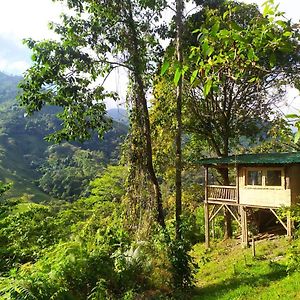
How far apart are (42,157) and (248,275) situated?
114055 mm

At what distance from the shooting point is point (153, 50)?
1261 cm

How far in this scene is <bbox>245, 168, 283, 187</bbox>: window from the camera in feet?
61.5

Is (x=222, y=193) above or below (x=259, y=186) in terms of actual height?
below

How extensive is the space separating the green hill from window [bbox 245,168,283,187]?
49.2 meters

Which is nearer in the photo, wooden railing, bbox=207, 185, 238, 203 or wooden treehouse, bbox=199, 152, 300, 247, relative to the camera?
wooden treehouse, bbox=199, 152, 300, 247

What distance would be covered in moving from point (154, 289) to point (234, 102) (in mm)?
13617

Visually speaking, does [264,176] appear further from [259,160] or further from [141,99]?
[141,99]

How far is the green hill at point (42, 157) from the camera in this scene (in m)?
83.7

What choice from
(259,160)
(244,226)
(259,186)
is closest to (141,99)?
(259,160)

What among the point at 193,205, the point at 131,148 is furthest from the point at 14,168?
the point at 131,148

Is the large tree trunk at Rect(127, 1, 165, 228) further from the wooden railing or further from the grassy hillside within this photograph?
the wooden railing

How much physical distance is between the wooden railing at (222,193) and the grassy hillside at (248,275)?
2507mm

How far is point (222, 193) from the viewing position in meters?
20.7

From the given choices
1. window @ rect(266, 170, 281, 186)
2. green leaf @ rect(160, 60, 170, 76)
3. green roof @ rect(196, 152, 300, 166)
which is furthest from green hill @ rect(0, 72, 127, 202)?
green leaf @ rect(160, 60, 170, 76)
